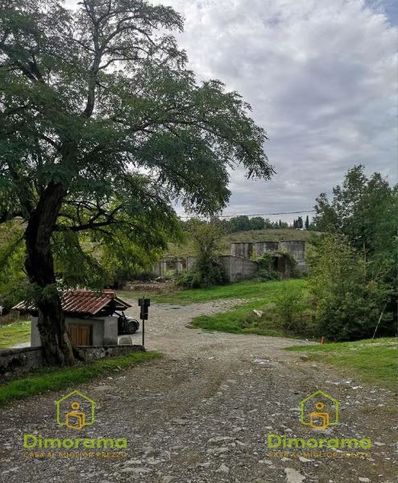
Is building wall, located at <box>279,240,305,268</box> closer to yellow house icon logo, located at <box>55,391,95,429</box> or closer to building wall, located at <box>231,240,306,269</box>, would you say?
building wall, located at <box>231,240,306,269</box>

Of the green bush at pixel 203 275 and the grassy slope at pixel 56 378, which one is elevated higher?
the green bush at pixel 203 275

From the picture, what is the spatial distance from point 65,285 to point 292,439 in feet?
23.1

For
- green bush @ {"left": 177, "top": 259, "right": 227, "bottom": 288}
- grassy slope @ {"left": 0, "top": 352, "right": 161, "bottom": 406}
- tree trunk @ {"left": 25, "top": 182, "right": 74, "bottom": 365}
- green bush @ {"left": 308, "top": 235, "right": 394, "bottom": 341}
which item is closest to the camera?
grassy slope @ {"left": 0, "top": 352, "right": 161, "bottom": 406}

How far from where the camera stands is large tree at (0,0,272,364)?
26.1 ft

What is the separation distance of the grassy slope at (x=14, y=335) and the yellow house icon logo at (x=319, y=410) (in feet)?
45.8

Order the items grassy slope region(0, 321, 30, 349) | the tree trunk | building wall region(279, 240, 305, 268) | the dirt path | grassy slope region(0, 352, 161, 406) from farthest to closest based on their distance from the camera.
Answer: building wall region(279, 240, 305, 268)
grassy slope region(0, 321, 30, 349)
the tree trunk
grassy slope region(0, 352, 161, 406)
the dirt path

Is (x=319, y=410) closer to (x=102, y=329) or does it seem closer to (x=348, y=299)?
(x=102, y=329)

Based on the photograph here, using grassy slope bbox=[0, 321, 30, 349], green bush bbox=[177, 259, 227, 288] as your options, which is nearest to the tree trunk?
grassy slope bbox=[0, 321, 30, 349]

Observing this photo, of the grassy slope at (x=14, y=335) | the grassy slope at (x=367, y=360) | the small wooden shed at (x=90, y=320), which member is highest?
the small wooden shed at (x=90, y=320)

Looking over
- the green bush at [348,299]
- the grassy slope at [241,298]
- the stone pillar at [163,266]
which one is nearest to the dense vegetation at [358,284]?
the green bush at [348,299]

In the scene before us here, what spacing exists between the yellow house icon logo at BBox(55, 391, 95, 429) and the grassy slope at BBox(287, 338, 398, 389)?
6.33m

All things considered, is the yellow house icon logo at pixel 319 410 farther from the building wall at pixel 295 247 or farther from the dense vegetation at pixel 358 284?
the building wall at pixel 295 247

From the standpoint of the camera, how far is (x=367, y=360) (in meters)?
12.9

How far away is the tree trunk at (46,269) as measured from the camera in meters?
10.8
